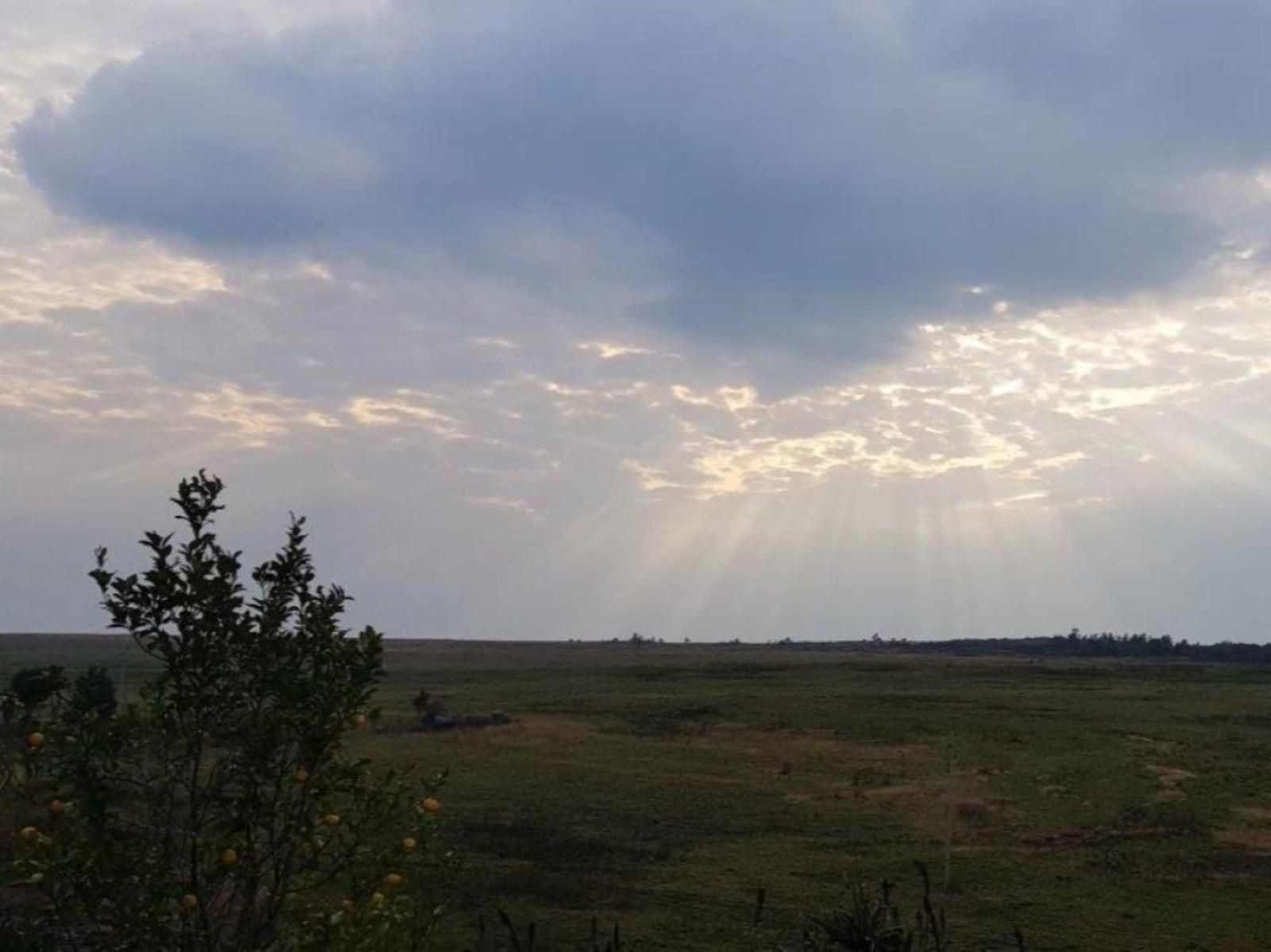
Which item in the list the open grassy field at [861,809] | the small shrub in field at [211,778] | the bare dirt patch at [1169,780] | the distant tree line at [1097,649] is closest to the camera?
the small shrub in field at [211,778]

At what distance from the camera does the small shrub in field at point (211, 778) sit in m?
7.15

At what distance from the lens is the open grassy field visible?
24266mm

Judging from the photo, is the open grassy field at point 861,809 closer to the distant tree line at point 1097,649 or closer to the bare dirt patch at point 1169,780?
the bare dirt patch at point 1169,780

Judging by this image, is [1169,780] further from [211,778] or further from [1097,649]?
[1097,649]

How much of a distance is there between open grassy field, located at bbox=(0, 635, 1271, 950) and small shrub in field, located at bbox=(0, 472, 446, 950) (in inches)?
597

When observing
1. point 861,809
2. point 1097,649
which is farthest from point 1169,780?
point 1097,649

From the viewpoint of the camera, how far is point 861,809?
35875 millimetres

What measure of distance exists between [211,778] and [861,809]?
31.3 m

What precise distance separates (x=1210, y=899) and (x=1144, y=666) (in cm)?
7656

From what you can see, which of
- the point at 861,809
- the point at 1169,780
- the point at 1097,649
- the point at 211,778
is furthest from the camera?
the point at 1097,649

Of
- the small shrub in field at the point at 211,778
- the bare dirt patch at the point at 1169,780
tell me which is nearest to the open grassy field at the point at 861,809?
the bare dirt patch at the point at 1169,780

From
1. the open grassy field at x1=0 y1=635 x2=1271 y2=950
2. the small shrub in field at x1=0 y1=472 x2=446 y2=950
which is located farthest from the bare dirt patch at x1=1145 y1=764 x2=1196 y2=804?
the small shrub in field at x1=0 y1=472 x2=446 y2=950

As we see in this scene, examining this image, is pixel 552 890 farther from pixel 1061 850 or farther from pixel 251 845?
pixel 251 845

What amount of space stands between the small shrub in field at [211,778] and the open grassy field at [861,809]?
49.7 feet
